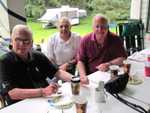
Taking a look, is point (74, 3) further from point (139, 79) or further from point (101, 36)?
point (139, 79)

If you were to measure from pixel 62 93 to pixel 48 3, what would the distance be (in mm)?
2153

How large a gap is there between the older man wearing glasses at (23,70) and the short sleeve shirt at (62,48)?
36.5 inches

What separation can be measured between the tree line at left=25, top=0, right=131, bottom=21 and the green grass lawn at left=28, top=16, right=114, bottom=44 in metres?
0.12

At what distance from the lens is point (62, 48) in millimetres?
3148

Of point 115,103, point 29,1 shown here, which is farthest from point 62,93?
point 29,1

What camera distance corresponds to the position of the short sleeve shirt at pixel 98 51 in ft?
8.93

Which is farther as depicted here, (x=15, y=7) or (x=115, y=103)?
(x=15, y=7)

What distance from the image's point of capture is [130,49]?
3979 millimetres

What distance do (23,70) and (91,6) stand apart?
2.33 m

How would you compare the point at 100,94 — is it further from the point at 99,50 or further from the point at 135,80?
the point at 99,50

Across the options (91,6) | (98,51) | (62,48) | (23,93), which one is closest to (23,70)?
(23,93)

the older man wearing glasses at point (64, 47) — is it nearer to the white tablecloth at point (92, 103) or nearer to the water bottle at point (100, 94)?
the white tablecloth at point (92, 103)

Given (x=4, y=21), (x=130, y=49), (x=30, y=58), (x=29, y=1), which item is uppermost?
(x=29, y=1)

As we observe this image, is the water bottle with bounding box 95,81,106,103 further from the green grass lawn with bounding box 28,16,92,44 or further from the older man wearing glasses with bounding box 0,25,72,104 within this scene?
the green grass lawn with bounding box 28,16,92,44
